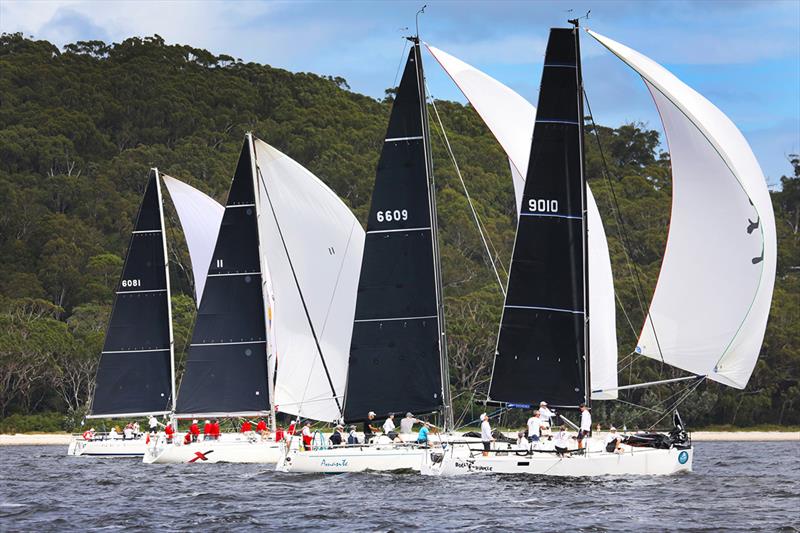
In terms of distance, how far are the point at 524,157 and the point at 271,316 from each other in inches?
488

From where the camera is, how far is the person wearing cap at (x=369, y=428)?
110 ft

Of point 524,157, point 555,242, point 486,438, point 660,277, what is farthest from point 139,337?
point 660,277

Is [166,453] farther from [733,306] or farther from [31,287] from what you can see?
[31,287]

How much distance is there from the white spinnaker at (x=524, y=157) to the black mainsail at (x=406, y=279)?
49.9 inches

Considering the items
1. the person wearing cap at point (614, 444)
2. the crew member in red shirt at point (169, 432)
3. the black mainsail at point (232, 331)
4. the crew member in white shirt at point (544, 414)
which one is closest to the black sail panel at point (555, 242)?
the crew member in white shirt at point (544, 414)

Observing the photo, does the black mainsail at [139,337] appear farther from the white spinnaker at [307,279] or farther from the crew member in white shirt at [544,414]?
the crew member in white shirt at [544,414]

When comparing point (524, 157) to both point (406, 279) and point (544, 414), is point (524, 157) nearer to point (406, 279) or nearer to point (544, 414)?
point (406, 279)

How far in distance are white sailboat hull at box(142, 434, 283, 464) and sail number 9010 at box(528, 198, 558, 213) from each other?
1244 cm

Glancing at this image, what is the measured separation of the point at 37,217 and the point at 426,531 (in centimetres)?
7444

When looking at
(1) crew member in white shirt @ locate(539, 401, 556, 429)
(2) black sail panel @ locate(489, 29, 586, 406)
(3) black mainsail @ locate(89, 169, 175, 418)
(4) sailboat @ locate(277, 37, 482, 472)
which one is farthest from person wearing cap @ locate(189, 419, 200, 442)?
(1) crew member in white shirt @ locate(539, 401, 556, 429)

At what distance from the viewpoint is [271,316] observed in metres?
43.8

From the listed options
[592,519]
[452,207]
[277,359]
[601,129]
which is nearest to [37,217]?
[452,207]

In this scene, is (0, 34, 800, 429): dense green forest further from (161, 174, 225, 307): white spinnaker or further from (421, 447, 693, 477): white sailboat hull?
(421, 447, 693, 477): white sailboat hull

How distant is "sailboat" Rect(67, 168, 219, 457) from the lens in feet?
157
